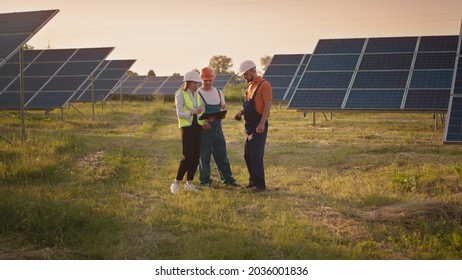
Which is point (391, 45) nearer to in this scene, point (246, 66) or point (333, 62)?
point (333, 62)

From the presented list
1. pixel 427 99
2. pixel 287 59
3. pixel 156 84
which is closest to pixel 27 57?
pixel 287 59

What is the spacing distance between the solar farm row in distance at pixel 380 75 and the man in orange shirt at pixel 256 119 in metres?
7.58

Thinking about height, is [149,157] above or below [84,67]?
below

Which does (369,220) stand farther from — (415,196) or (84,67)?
(84,67)

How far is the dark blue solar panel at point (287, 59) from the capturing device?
91.2ft

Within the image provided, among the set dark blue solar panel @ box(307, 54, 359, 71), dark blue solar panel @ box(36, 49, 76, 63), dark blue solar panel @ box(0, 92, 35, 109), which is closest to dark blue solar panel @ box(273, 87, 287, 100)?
dark blue solar panel @ box(307, 54, 359, 71)

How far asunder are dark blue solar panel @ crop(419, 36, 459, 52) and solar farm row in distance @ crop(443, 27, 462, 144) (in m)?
5.73

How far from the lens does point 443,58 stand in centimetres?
1560

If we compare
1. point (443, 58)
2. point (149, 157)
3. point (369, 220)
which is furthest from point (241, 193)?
point (443, 58)

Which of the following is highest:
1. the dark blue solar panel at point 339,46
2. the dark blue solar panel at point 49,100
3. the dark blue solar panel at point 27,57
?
the dark blue solar panel at point 339,46

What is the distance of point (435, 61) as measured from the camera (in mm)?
15555

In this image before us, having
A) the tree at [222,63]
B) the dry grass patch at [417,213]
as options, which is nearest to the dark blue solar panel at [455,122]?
the dry grass patch at [417,213]

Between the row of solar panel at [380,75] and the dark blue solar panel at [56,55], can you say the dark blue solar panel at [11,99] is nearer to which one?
the dark blue solar panel at [56,55]

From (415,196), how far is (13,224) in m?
4.64
